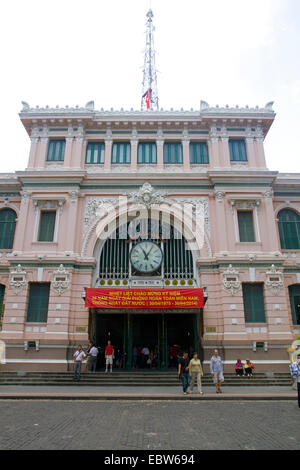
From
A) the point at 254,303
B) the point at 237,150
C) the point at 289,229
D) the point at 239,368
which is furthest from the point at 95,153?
the point at 239,368

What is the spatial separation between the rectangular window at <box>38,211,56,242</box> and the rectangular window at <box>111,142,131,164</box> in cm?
607

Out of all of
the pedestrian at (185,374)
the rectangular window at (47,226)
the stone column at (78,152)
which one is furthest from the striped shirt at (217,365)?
the stone column at (78,152)

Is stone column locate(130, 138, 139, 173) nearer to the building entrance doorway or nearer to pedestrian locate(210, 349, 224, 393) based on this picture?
the building entrance doorway

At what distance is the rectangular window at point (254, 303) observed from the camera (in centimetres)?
1972

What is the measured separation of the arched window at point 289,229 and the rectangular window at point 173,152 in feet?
27.9

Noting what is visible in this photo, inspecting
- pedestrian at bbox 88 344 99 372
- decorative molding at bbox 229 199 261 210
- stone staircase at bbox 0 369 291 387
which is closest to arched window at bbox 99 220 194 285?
decorative molding at bbox 229 199 261 210

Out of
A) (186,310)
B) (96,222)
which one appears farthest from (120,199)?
(186,310)

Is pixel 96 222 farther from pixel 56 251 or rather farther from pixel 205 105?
pixel 205 105

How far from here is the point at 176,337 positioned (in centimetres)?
2139

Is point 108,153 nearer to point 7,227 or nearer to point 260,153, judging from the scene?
point 7,227

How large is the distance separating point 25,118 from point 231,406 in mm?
22776

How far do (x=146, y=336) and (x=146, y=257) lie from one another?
17.6 ft

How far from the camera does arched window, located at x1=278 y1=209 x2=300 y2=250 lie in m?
22.2

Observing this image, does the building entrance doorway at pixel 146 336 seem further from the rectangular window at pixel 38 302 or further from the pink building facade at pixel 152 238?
the rectangular window at pixel 38 302
